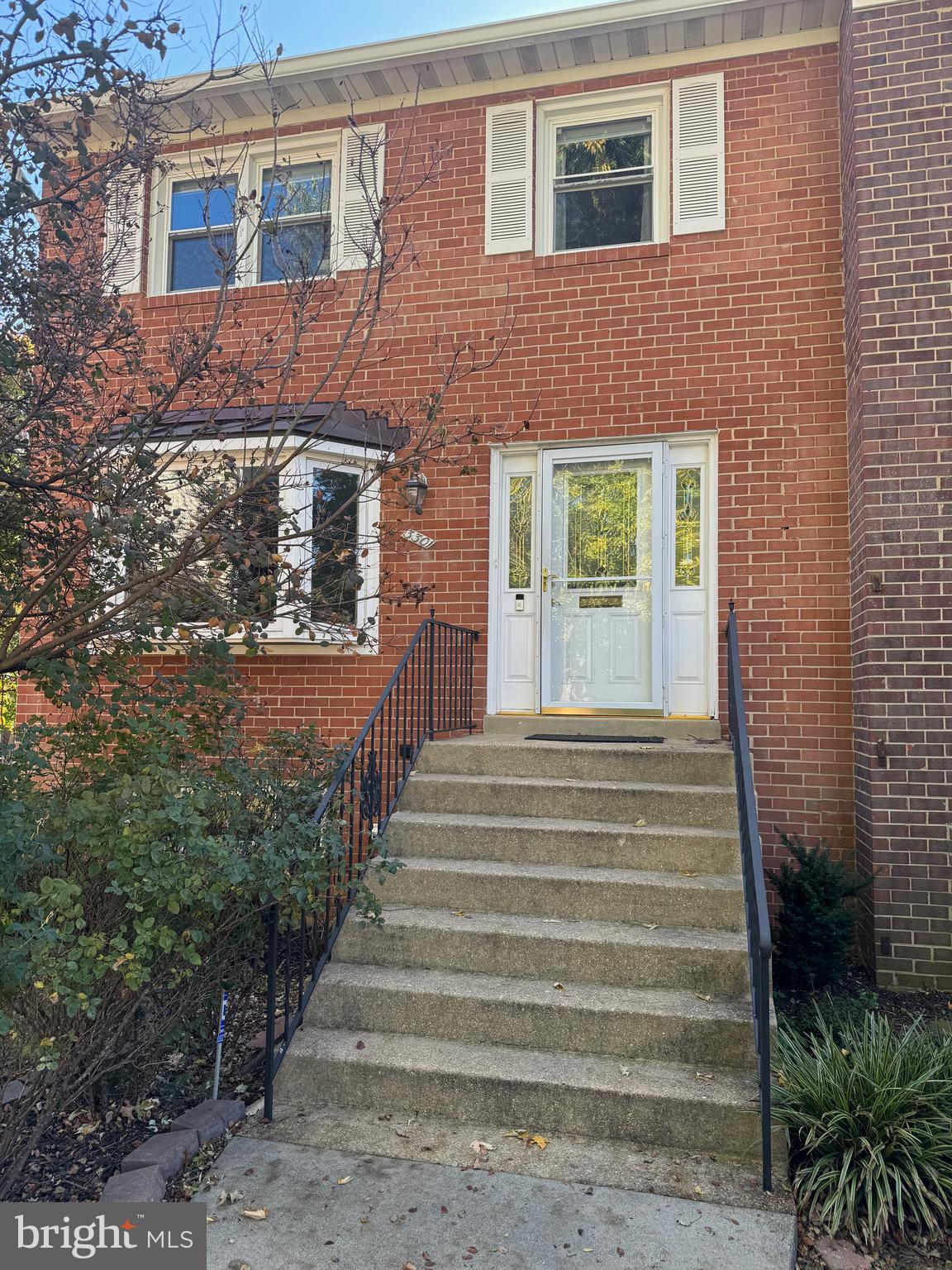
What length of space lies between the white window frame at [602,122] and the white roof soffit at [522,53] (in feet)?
0.57

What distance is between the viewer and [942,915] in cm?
494

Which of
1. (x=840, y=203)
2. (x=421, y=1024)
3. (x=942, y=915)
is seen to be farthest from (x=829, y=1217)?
(x=840, y=203)

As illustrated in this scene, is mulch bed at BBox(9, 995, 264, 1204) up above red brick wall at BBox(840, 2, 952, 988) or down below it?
below

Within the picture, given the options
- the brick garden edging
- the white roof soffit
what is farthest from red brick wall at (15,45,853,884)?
the brick garden edging

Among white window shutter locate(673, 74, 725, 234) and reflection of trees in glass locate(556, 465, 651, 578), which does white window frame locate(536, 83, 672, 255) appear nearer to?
white window shutter locate(673, 74, 725, 234)

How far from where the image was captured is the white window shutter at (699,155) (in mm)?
6348

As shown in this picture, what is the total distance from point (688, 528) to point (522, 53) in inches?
150

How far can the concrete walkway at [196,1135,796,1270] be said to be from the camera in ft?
8.57

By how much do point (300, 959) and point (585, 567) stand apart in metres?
3.73

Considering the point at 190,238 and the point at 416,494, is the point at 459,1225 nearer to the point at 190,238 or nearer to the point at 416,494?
the point at 416,494

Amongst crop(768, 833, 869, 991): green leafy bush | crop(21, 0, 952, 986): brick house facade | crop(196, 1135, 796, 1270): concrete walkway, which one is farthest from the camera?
crop(21, 0, 952, 986): brick house facade

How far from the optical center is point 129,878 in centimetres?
298

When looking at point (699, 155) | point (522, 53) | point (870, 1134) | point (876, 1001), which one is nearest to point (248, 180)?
point (522, 53)

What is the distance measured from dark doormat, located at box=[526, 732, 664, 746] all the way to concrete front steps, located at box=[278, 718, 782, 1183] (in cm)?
53
